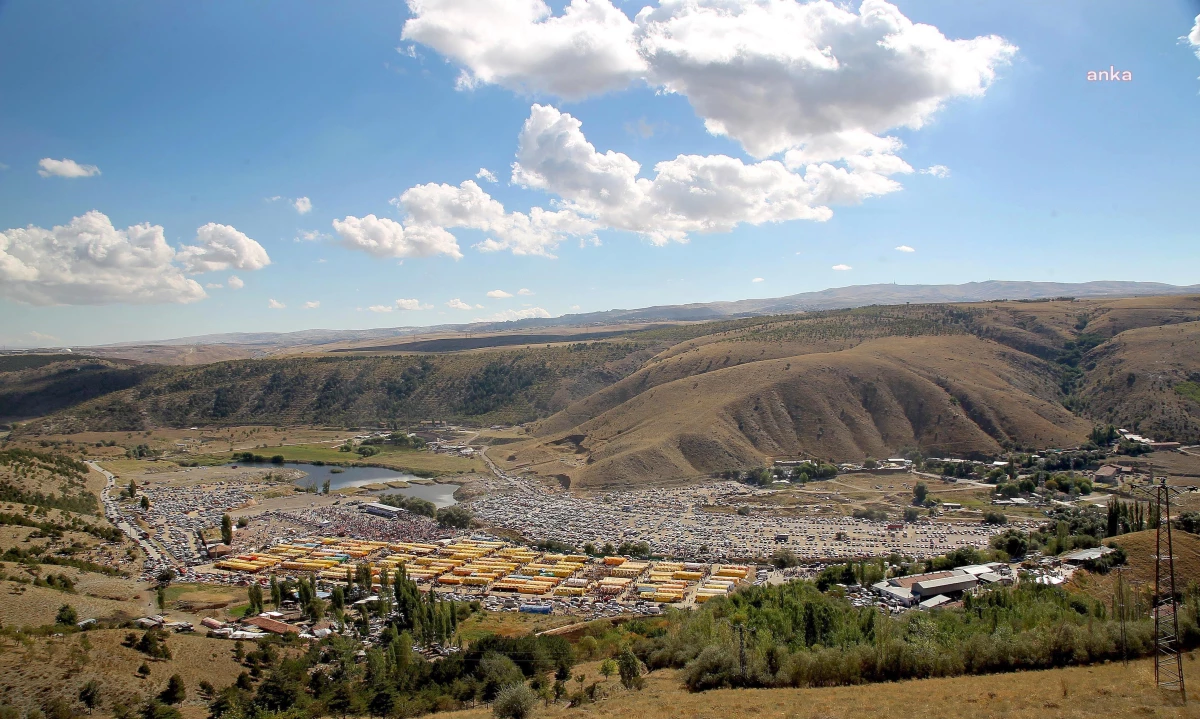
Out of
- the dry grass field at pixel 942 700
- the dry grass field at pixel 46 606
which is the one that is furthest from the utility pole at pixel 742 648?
the dry grass field at pixel 46 606

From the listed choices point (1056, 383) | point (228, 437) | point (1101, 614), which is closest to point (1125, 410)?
point (1056, 383)

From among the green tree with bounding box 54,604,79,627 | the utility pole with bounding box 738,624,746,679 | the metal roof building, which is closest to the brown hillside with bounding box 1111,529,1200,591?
the metal roof building

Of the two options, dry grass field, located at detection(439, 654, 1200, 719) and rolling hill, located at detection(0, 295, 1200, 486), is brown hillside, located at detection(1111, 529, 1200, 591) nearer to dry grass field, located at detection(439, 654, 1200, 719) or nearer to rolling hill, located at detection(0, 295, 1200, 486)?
dry grass field, located at detection(439, 654, 1200, 719)

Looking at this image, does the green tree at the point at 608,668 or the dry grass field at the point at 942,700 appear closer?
the dry grass field at the point at 942,700

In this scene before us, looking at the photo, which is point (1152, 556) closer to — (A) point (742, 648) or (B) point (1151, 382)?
(A) point (742, 648)

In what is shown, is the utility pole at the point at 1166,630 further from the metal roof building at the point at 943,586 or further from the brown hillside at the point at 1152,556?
the metal roof building at the point at 943,586
